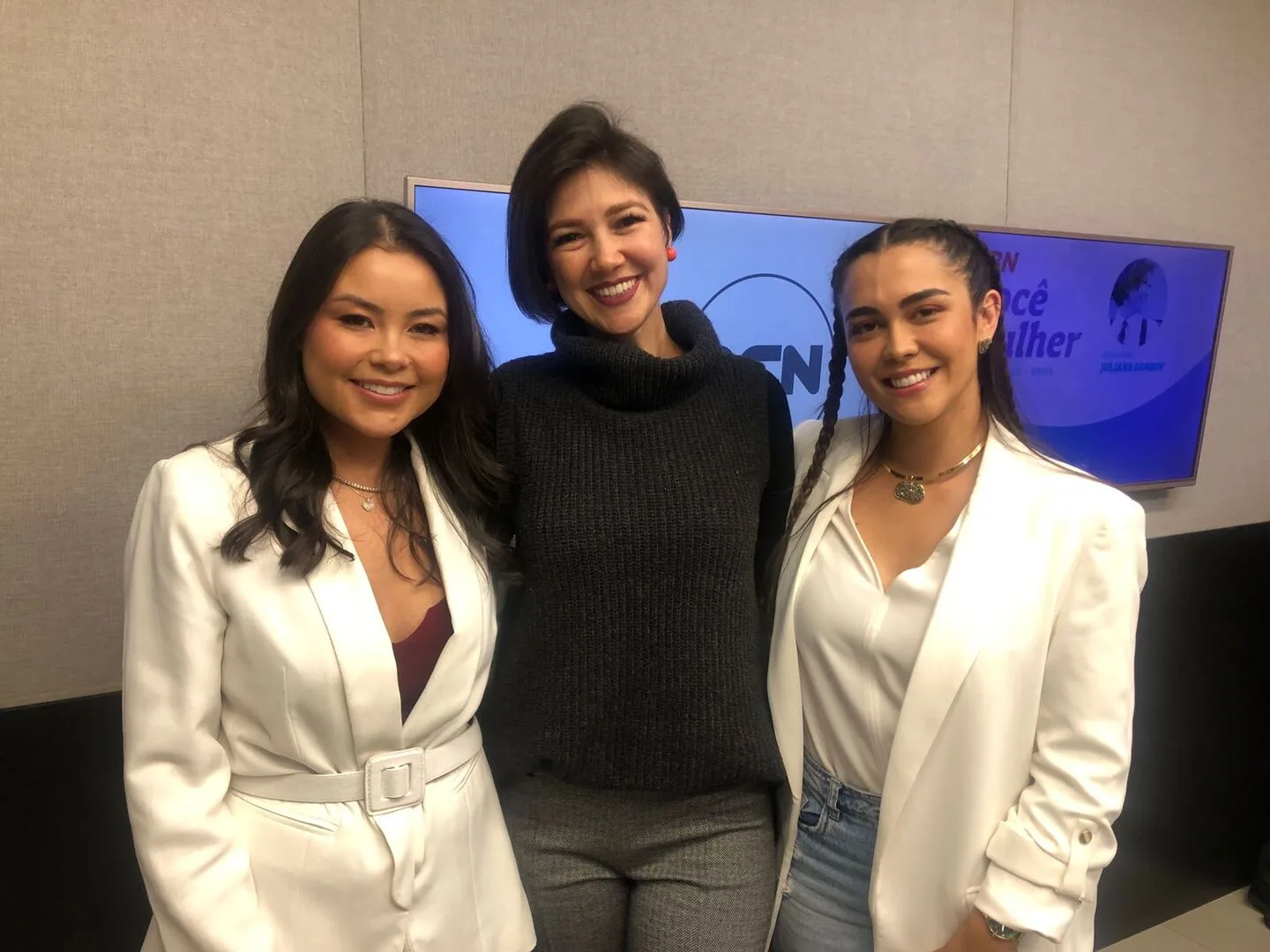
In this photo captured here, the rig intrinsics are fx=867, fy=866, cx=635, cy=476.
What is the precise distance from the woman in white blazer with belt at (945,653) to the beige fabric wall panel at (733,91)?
75 cm

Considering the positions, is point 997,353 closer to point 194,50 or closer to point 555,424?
point 555,424

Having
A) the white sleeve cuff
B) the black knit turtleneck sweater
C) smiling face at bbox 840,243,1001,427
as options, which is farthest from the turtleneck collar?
the white sleeve cuff

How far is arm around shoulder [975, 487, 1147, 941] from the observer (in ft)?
3.83

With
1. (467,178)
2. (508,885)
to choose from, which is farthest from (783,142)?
(508,885)

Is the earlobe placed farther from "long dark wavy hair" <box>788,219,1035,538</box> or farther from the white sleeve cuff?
the white sleeve cuff

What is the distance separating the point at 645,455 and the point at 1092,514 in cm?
63

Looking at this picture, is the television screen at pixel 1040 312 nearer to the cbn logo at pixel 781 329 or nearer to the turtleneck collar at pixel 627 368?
the cbn logo at pixel 781 329

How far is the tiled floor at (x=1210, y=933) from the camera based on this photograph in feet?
8.79

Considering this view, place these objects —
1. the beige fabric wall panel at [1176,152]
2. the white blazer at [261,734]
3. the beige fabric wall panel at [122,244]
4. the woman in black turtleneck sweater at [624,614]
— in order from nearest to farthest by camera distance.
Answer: the white blazer at [261,734] → the woman in black turtleneck sweater at [624,614] → the beige fabric wall panel at [122,244] → the beige fabric wall panel at [1176,152]

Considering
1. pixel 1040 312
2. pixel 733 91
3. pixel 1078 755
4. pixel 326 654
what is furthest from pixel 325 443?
pixel 1040 312

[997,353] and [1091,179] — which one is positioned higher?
[1091,179]

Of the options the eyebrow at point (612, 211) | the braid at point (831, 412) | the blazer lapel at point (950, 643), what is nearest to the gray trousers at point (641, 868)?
the blazer lapel at point (950, 643)

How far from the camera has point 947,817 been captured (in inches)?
48.5

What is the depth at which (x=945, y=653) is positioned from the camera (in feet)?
3.92
